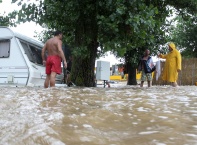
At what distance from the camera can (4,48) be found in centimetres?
972

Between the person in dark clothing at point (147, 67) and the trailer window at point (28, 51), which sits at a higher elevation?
the trailer window at point (28, 51)

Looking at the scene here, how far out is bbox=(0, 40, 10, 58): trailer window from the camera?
31.4 feet

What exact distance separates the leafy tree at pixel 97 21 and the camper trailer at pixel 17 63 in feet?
2.17

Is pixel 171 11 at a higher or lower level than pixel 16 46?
higher

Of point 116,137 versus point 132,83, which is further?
point 132,83

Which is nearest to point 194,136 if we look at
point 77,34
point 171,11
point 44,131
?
point 44,131

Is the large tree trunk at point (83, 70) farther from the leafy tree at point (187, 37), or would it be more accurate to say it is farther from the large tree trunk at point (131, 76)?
the leafy tree at point (187, 37)

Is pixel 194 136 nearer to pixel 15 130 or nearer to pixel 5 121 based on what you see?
pixel 15 130

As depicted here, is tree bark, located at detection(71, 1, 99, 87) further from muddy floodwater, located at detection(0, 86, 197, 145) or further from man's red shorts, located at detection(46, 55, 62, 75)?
muddy floodwater, located at detection(0, 86, 197, 145)

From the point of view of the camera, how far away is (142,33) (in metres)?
8.26

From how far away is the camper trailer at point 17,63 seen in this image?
9.09 meters

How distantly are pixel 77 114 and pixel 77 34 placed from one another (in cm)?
720

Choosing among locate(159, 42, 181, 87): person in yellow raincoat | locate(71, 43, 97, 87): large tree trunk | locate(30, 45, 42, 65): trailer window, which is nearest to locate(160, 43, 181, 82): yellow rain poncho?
locate(159, 42, 181, 87): person in yellow raincoat

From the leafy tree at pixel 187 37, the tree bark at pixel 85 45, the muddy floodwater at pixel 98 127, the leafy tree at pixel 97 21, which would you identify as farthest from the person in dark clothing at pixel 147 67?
the leafy tree at pixel 187 37
